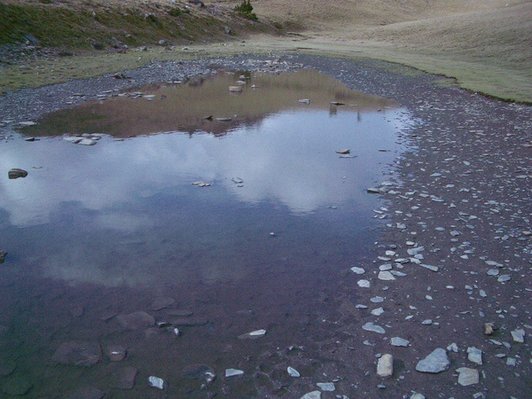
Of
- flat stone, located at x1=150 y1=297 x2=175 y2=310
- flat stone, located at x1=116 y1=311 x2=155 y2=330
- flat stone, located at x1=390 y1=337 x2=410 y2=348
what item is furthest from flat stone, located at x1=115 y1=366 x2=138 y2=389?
flat stone, located at x1=390 y1=337 x2=410 y2=348

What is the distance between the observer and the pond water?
6316mm

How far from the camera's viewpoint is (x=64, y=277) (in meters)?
8.14

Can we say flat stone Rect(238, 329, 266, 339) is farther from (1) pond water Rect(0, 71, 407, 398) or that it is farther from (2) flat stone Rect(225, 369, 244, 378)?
(2) flat stone Rect(225, 369, 244, 378)

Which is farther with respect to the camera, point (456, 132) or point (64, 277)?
point (456, 132)

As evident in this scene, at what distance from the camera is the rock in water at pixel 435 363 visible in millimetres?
6098

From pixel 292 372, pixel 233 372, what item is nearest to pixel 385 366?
pixel 292 372

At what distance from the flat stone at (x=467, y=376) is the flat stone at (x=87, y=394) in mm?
4279

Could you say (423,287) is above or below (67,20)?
below

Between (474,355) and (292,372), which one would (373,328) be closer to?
(474,355)

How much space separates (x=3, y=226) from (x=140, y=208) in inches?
→ 109

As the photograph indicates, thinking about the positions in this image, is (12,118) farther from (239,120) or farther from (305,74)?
(305,74)

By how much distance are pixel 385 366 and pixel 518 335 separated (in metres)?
2.06

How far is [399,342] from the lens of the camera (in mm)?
6637

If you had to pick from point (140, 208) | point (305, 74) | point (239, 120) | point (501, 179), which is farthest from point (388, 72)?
point (140, 208)
